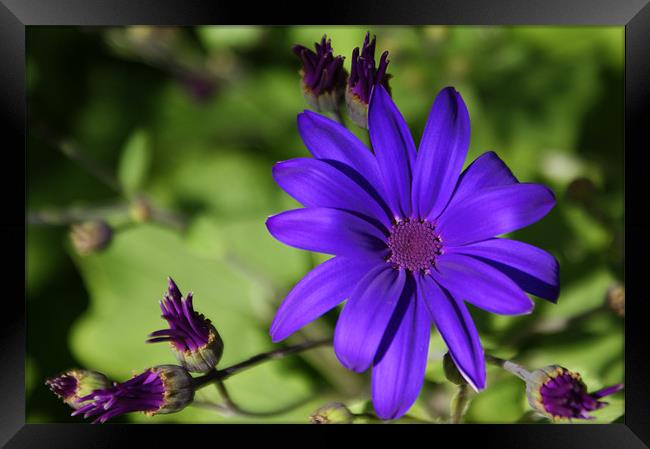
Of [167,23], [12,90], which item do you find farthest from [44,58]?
[167,23]

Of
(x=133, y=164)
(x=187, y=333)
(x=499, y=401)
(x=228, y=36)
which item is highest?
(x=228, y=36)

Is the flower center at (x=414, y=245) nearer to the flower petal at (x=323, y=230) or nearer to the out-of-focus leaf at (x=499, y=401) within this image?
the flower petal at (x=323, y=230)

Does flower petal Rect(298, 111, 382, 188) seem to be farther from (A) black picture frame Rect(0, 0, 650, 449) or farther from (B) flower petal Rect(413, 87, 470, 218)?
(A) black picture frame Rect(0, 0, 650, 449)

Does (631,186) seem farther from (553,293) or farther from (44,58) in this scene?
(44,58)

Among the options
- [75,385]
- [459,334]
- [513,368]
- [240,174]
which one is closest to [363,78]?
[459,334]

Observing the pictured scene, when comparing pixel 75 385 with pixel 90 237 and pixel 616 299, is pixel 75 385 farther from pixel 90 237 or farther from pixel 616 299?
pixel 616 299

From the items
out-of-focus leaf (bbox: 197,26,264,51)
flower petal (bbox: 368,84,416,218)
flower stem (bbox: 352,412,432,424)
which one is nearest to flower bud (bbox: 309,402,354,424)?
flower stem (bbox: 352,412,432,424)
